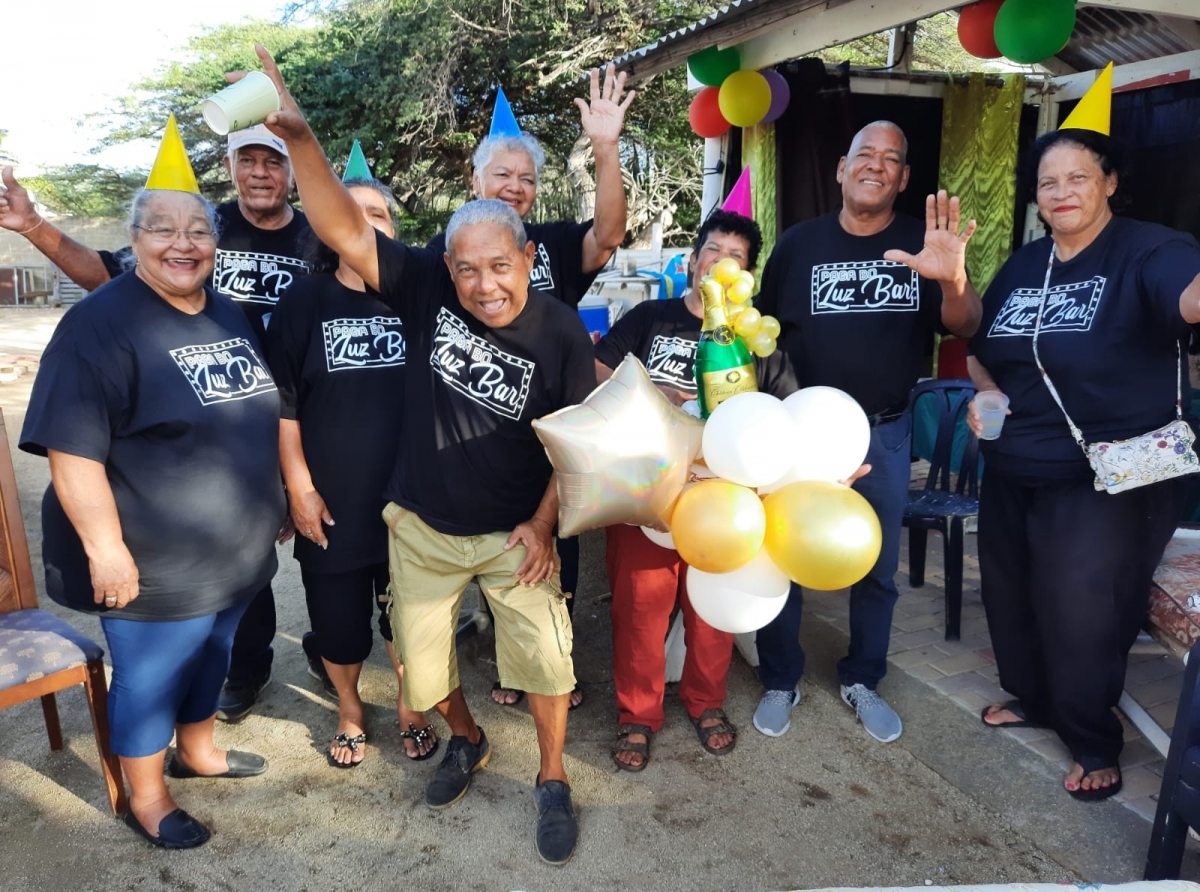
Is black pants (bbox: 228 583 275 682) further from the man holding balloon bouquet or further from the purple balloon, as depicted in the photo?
the purple balloon

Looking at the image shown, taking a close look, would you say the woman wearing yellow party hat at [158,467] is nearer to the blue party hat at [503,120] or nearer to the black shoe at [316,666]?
the black shoe at [316,666]

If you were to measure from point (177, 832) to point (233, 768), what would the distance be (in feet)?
1.07

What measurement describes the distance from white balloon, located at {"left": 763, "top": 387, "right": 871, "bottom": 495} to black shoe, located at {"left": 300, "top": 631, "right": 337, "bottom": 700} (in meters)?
2.00

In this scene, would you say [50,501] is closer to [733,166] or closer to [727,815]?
[727,815]

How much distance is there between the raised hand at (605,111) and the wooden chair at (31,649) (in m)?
2.00

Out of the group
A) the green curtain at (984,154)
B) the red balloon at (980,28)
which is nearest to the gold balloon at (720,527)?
the red balloon at (980,28)

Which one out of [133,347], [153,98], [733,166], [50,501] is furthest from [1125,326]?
[153,98]

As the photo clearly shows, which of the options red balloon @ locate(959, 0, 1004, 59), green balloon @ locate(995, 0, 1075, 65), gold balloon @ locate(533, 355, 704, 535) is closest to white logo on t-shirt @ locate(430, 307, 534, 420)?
gold balloon @ locate(533, 355, 704, 535)

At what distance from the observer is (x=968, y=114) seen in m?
5.67

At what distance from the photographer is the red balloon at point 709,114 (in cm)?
554

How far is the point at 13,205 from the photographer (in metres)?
2.43

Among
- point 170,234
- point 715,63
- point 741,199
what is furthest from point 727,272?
point 715,63

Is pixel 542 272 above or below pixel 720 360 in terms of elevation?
above

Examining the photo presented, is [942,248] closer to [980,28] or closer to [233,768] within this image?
[233,768]
